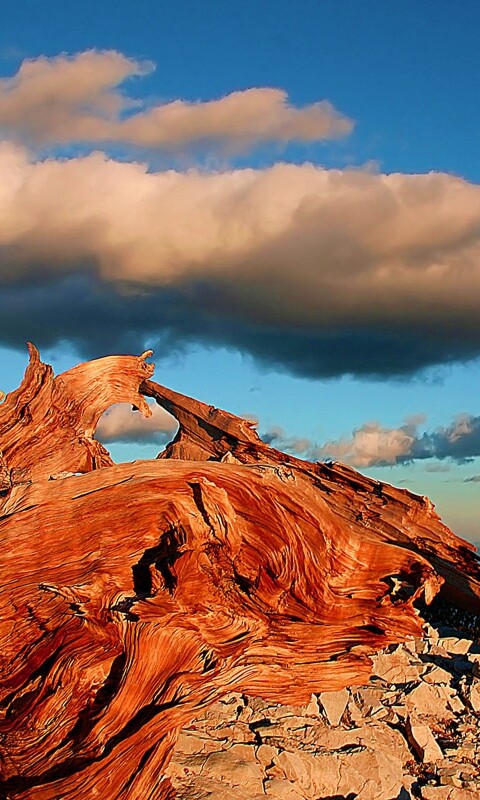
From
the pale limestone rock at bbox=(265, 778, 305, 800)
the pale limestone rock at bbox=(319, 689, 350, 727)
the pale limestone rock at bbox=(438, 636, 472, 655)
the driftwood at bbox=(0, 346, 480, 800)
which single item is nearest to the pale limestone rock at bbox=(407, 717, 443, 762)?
the pale limestone rock at bbox=(319, 689, 350, 727)

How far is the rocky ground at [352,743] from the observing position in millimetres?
7852

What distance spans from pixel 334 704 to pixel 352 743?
55 cm

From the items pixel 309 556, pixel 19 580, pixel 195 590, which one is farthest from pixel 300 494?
pixel 19 580

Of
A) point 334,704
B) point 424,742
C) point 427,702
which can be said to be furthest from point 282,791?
point 427,702

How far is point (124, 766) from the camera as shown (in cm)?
783

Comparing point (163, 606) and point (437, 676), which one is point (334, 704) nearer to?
point (437, 676)

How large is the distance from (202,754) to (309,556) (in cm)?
217

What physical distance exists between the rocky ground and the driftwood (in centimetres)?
28

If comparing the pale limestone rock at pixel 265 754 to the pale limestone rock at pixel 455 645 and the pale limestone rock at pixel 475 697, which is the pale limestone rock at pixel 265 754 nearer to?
the pale limestone rock at pixel 475 697

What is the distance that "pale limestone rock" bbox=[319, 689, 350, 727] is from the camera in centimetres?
882

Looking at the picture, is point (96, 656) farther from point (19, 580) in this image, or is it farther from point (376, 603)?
point (376, 603)

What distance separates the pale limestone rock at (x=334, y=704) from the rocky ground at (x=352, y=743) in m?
0.01

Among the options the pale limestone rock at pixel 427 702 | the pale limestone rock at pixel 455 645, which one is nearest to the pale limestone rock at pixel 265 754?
the pale limestone rock at pixel 427 702

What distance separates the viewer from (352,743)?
8.47 metres
